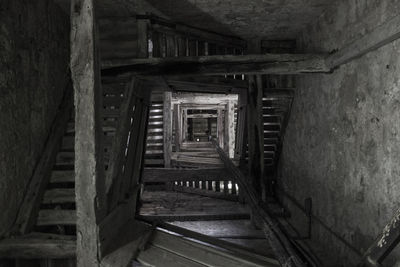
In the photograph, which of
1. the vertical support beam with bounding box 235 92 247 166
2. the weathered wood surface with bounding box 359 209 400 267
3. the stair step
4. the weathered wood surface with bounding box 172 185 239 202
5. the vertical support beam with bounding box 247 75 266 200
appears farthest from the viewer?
the weathered wood surface with bounding box 172 185 239 202

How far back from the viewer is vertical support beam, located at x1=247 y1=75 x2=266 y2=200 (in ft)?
21.8

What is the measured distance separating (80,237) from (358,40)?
154 inches

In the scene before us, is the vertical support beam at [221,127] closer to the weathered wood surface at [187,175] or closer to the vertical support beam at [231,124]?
the vertical support beam at [231,124]

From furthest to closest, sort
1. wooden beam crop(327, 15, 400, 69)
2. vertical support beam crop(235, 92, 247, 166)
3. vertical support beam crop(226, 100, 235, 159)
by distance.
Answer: vertical support beam crop(226, 100, 235, 159), vertical support beam crop(235, 92, 247, 166), wooden beam crop(327, 15, 400, 69)

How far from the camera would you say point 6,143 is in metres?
3.53

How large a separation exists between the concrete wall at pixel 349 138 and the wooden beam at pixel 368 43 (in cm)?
9

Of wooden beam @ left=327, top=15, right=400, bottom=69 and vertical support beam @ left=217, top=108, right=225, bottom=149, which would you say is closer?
wooden beam @ left=327, top=15, right=400, bottom=69

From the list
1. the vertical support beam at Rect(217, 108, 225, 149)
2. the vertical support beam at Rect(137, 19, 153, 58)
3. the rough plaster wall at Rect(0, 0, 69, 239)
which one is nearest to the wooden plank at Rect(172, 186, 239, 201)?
the vertical support beam at Rect(137, 19, 153, 58)

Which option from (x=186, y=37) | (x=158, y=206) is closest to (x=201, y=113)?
(x=158, y=206)

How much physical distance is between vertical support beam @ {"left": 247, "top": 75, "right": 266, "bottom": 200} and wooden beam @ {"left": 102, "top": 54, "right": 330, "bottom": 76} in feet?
6.48

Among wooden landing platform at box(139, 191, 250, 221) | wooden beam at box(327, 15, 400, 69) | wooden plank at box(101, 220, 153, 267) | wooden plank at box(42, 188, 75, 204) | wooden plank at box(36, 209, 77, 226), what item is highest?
wooden beam at box(327, 15, 400, 69)

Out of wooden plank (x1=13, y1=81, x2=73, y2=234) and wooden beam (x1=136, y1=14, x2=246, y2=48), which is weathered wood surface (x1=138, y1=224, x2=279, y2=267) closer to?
wooden plank (x1=13, y1=81, x2=73, y2=234)

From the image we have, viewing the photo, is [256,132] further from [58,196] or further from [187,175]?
[58,196]

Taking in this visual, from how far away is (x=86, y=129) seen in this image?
10.7ft
